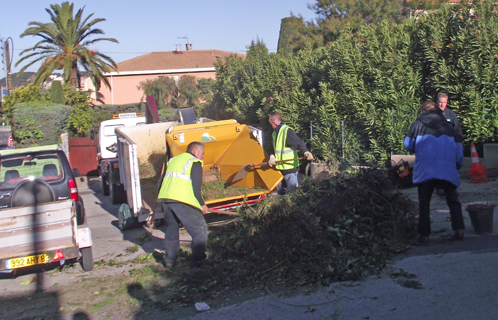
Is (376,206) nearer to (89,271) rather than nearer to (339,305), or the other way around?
(339,305)

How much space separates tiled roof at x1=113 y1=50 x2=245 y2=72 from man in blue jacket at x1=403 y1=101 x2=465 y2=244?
4146cm

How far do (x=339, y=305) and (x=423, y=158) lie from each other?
7.24ft

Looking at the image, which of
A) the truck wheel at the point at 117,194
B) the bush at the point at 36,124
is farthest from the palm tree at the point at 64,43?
the truck wheel at the point at 117,194

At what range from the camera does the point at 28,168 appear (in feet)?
25.8

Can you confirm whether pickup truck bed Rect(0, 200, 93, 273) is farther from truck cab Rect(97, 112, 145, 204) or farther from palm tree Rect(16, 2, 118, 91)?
palm tree Rect(16, 2, 118, 91)

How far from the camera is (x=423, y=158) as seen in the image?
17.6 ft

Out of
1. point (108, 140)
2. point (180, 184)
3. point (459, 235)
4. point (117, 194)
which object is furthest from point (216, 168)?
point (108, 140)

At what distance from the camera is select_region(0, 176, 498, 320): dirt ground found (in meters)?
4.56

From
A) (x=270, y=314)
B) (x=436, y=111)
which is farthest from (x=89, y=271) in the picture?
(x=436, y=111)

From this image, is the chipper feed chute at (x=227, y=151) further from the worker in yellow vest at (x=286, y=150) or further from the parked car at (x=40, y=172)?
the parked car at (x=40, y=172)

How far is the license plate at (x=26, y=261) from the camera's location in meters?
5.54

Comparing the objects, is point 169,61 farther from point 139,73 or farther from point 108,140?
point 108,140

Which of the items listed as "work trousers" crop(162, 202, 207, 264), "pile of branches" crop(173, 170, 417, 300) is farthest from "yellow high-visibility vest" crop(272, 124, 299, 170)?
"work trousers" crop(162, 202, 207, 264)

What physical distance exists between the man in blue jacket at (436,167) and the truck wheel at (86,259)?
424 cm
